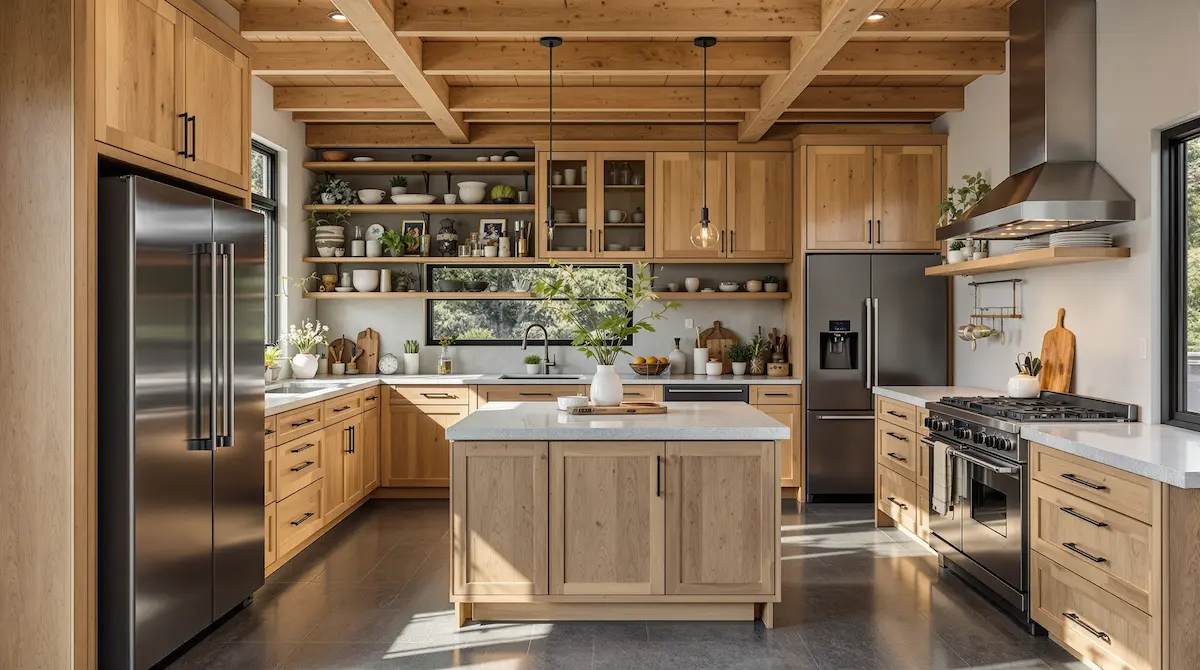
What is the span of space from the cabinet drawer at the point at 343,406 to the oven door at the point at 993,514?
3450mm

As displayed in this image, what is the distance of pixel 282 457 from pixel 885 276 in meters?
4.11

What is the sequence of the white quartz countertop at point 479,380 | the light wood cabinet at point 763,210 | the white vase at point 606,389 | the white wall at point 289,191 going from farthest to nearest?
the light wood cabinet at point 763,210, the white quartz countertop at point 479,380, the white wall at point 289,191, the white vase at point 606,389

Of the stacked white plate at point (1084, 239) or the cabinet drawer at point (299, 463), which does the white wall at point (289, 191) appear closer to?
the cabinet drawer at point (299, 463)

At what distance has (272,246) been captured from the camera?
596 centimetres

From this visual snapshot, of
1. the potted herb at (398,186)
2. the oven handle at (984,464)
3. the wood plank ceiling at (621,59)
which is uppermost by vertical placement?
the wood plank ceiling at (621,59)

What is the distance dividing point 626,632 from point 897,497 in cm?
225

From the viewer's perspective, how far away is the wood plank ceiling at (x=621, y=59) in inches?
158

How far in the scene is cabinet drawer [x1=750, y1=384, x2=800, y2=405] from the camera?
597cm

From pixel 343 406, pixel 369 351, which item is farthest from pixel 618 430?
pixel 369 351

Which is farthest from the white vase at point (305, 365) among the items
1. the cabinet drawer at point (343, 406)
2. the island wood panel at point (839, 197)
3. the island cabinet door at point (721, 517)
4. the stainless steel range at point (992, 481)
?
the stainless steel range at point (992, 481)

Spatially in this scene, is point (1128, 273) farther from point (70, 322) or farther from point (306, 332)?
point (306, 332)

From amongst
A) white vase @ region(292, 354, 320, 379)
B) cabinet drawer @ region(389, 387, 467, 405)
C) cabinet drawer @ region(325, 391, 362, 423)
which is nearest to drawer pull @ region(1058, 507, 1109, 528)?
cabinet drawer @ region(325, 391, 362, 423)

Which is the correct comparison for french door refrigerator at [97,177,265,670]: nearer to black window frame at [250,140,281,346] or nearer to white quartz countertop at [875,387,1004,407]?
black window frame at [250,140,281,346]

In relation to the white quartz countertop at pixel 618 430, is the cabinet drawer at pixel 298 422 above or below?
below
